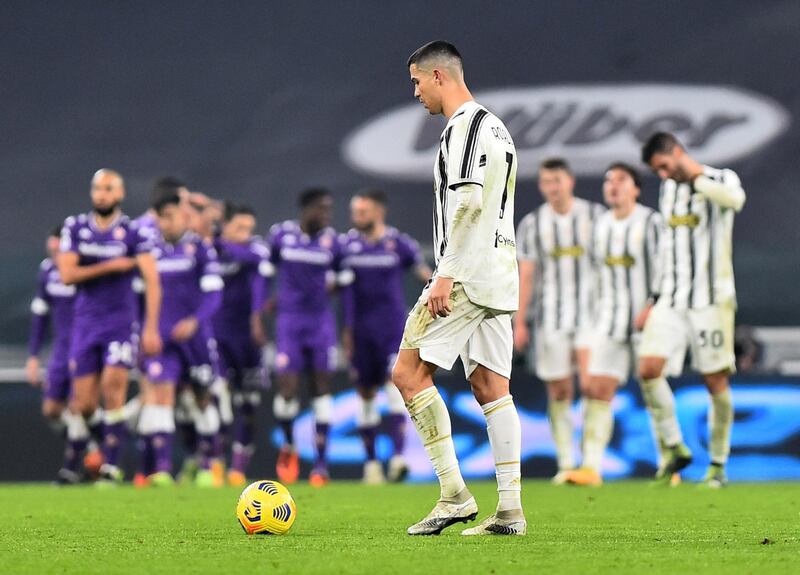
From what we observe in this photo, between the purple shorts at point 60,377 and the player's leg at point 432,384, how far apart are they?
7.77 meters

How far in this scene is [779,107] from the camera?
1733 cm

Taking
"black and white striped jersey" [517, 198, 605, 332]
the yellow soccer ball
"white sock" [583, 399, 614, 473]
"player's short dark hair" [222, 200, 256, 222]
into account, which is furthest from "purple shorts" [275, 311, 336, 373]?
the yellow soccer ball

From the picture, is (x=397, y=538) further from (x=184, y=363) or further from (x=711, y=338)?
(x=184, y=363)

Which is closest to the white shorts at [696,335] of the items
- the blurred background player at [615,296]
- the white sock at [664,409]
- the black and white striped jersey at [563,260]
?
the white sock at [664,409]

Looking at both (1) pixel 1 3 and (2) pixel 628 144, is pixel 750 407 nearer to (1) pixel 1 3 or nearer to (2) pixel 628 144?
(2) pixel 628 144

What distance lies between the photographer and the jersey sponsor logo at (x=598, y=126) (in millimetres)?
17406

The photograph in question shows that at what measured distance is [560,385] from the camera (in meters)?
11.3

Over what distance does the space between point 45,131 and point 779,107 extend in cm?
932

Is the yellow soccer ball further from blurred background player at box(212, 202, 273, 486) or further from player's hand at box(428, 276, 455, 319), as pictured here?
blurred background player at box(212, 202, 273, 486)

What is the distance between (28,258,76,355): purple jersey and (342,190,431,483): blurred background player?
2.67 m

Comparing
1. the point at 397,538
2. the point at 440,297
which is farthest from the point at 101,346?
the point at 440,297

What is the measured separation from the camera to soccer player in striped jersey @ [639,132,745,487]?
368 inches

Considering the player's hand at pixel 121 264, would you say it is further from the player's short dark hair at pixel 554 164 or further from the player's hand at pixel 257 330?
the player's short dark hair at pixel 554 164

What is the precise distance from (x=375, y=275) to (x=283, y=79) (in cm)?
588
